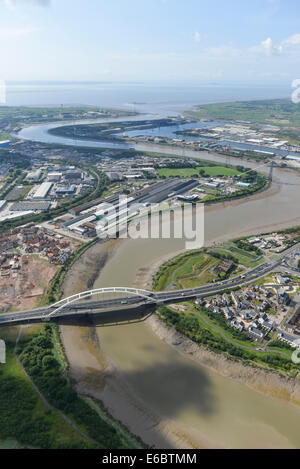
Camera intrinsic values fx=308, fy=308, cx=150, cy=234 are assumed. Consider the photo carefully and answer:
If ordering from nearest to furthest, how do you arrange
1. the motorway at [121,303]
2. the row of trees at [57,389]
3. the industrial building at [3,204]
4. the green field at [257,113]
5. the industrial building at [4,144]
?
the row of trees at [57,389], the motorway at [121,303], the industrial building at [3,204], the industrial building at [4,144], the green field at [257,113]

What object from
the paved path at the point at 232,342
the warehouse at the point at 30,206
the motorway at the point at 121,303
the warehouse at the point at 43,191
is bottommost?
the paved path at the point at 232,342

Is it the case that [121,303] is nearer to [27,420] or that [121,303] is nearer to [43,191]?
[27,420]

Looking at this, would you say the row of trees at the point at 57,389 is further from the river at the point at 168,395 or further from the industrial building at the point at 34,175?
the industrial building at the point at 34,175

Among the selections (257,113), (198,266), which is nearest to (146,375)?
(198,266)

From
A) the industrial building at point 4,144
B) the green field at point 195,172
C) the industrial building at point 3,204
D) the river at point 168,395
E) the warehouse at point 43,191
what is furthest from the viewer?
the industrial building at point 4,144

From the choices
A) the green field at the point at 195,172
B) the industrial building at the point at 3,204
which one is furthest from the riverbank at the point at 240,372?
the green field at the point at 195,172

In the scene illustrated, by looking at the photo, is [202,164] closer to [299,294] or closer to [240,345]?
[299,294]
